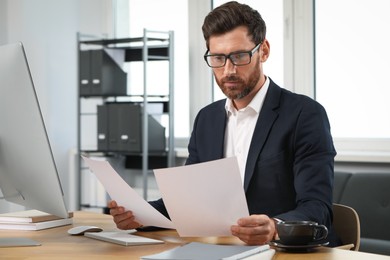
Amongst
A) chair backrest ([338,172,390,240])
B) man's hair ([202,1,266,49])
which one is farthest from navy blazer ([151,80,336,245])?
chair backrest ([338,172,390,240])

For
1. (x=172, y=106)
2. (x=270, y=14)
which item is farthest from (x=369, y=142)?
(x=172, y=106)

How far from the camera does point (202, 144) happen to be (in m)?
2.38

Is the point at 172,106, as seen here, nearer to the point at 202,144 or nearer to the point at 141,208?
the point at 202,144

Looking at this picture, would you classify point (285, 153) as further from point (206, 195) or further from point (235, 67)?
point (206, 195)

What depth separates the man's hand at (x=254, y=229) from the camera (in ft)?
5.39

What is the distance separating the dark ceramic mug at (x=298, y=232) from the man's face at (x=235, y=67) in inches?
25.0

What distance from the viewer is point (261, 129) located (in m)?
2.17

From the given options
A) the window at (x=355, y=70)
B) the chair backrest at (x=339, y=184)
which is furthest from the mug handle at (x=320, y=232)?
the window at (x=355, y=70)

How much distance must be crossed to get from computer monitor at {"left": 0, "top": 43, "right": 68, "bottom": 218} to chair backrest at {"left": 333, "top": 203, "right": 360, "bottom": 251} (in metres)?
0.86

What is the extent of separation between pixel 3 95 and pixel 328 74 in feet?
9.39

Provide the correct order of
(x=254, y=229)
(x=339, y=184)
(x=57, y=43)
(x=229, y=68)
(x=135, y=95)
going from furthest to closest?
(x=57, y=43) → (x=135, y=95) → (x=339, y=184) → (x=229, y=68) → (x=254, y=229)

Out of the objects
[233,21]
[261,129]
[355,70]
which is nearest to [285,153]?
[261,129]

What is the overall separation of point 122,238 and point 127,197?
0.13m

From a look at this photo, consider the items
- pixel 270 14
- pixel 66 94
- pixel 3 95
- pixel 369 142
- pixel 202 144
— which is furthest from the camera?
pixel 66 94
